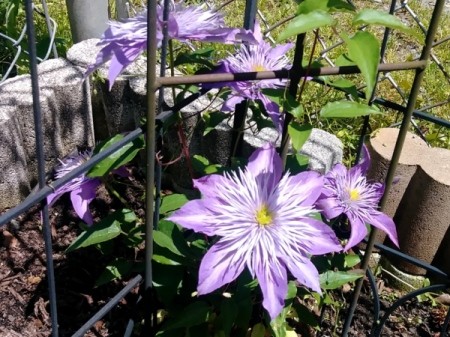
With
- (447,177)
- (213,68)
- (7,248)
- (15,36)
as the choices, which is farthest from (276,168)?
(15,36)

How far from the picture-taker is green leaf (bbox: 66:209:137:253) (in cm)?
125

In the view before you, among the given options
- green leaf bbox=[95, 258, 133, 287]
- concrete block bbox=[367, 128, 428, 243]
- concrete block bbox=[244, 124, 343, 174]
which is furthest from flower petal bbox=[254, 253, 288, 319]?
concrete block bbox=[367, 128, 428, 243]

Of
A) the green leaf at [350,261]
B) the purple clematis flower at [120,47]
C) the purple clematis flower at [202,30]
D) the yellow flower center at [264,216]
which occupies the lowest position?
the green leaf at [350,261]

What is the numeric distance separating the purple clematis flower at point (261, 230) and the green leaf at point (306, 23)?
313 millimetres

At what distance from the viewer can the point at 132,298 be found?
5.45ft

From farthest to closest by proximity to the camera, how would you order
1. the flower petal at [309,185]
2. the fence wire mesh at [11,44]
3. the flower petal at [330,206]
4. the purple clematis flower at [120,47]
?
the fence wire mesh at [11,44] → the flower petal at [330,206] → the flower petal at [309,185] → the purple clematis flower at [120,47]

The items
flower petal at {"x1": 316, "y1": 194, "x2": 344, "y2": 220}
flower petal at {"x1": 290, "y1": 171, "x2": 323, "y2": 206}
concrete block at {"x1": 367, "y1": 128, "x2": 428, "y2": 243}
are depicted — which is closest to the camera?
flower petal at {"x1": 290, "y1": 171, "x2": 323, "y2": 206}

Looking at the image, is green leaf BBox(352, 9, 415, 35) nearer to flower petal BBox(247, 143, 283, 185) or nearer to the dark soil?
flower petal BBox(247, 143, 283, 185)

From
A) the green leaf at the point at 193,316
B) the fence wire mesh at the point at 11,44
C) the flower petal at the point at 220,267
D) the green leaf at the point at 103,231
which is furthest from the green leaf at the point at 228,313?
the fence wire mesh at the point at 11,44

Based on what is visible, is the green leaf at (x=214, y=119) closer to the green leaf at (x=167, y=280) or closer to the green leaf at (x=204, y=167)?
the green leaf at (x=204, y=167)

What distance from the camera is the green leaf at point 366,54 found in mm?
863

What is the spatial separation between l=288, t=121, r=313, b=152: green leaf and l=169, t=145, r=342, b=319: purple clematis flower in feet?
0.31

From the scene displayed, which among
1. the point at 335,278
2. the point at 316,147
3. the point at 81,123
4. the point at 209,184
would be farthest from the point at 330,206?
the point at 81,123

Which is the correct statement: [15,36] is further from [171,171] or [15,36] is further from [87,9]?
[171,171]
